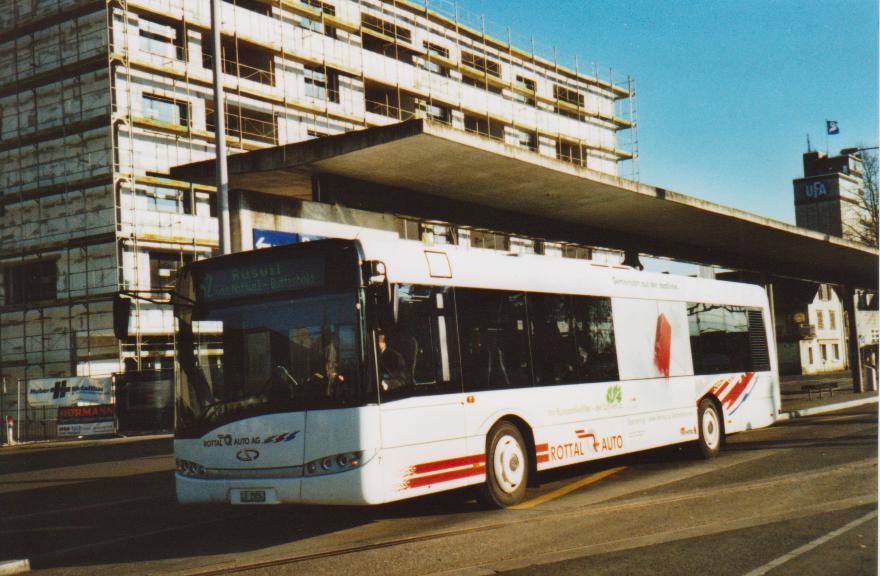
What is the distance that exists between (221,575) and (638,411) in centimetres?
690

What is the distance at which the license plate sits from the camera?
27.3 feet

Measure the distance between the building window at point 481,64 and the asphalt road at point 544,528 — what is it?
4522cm

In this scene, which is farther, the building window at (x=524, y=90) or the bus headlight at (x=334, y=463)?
the building window at (x=524, y=90)

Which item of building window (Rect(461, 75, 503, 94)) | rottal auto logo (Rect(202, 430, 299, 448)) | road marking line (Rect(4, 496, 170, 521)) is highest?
building window (Rect(461, 75, 503, 94))

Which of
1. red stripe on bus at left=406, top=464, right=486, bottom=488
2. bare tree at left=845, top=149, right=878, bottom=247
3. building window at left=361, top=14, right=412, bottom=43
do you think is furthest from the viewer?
building window at left=361, top=14, right=412, bottom=43

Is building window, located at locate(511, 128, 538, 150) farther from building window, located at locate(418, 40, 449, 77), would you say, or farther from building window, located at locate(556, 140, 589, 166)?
building window, located at locate(418, 40, 449, 77)

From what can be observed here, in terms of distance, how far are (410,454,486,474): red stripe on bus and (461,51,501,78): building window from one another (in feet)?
159

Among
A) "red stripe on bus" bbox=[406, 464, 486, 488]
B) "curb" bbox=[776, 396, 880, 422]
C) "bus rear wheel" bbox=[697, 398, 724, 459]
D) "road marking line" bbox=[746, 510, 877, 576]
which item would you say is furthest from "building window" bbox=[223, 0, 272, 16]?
"road marking line" bbox=[746, 510, 877, 576]

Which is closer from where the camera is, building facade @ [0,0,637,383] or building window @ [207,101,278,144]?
building facade @ [0,0,637,383]

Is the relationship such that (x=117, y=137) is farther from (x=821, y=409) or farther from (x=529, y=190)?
(x=821, y=409)

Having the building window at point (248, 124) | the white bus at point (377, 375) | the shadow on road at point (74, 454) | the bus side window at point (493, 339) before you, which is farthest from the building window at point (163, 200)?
the bus side window at point (493, 339)

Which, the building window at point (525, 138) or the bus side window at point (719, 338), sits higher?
the building window at point (525, 138)

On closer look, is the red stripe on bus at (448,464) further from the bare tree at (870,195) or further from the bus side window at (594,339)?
the bare tree at (870,195)

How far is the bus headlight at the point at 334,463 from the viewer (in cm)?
809
